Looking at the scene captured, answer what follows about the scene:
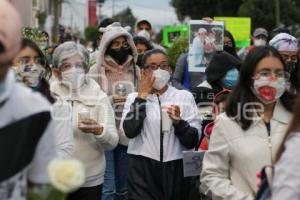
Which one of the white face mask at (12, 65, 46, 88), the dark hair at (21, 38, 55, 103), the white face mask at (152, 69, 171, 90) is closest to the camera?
the dark hair at (21, 38, 55, 103)

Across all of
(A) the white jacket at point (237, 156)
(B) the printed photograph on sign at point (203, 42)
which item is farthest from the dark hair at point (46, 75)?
(B) the printed photograph on sign at point (203, 42)

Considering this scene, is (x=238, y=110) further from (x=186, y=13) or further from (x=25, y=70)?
(x=186, y=13)

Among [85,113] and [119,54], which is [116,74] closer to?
[119,54]

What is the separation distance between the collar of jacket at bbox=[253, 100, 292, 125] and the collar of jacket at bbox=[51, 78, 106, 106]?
1692 millimetres

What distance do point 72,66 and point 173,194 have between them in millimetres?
1293

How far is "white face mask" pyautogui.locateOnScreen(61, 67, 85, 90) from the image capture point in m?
5.25

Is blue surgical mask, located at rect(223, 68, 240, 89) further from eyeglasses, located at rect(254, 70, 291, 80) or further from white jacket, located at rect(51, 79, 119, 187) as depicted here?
eyeglasses, located at rect(254, 70, 291, 80)

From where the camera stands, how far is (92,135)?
16.9 feet

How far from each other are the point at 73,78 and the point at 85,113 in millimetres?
323

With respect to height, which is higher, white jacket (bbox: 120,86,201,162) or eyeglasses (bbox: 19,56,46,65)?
eyeglasses (bbox: 19,56,46,65)

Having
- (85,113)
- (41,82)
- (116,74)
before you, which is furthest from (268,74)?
(116,74)

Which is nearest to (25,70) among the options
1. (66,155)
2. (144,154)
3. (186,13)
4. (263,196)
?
(66,155)

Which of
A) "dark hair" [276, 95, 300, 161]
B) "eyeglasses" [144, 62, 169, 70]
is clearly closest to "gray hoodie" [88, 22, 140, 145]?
"eyeglasses" [144, 62, 169, 70]

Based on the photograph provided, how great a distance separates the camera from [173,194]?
5203 mm
